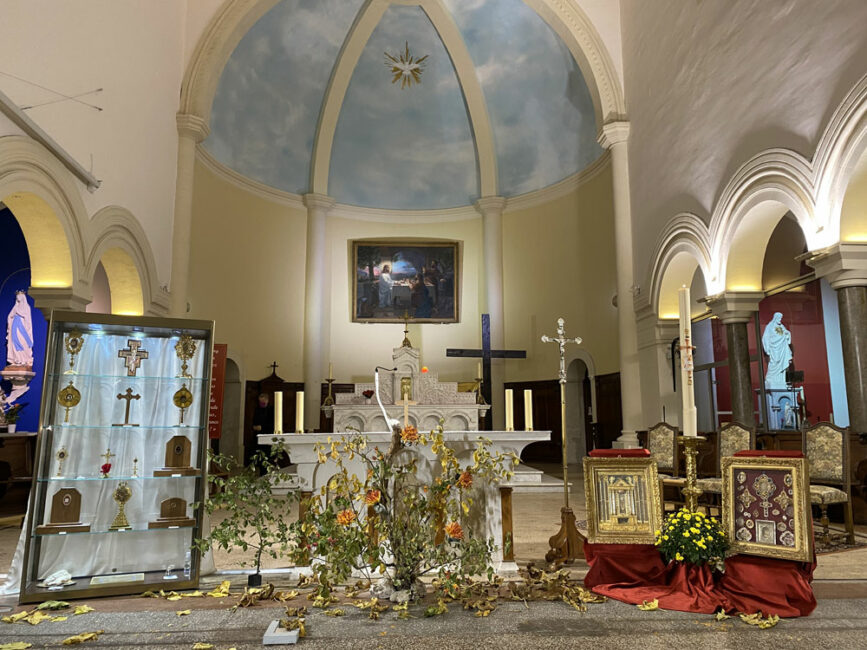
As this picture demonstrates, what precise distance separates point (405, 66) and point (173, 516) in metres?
12.7

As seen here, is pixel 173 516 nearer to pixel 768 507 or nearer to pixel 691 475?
pixel 691 475

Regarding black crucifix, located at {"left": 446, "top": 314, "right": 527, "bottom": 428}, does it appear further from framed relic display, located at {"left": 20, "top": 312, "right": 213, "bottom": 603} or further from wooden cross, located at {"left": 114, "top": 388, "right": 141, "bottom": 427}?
wooden cross, located at {"left": 114, "top": 388, "right": 141, "bottom": 427}

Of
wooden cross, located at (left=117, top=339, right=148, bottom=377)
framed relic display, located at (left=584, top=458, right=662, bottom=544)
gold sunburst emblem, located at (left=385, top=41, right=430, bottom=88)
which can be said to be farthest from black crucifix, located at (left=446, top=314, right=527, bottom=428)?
framed relic display, located at (left=584, top=458, right=662, bottom=544)

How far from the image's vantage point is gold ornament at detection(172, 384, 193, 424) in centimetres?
425

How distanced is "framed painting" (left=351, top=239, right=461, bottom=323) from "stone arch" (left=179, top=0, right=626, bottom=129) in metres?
5.13

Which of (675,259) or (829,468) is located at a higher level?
(675,259)

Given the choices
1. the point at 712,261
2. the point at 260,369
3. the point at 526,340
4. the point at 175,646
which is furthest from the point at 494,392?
the point at 175,646

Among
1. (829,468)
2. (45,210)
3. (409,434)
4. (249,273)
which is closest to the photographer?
(409,434)

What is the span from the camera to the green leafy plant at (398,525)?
11.2 ft

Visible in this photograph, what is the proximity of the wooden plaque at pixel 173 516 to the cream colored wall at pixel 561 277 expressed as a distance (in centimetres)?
925

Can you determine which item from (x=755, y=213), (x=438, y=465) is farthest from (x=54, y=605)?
(x=755, y=213)

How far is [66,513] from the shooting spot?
3893mm

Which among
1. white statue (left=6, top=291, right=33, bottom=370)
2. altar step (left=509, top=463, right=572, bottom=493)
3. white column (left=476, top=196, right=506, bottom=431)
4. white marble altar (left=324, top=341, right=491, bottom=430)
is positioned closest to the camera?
white statue (left=6, top=291, right=33, bottom=370)

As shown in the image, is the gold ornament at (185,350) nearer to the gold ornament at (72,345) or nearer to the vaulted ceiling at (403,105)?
the gold ornament at (72,345)
